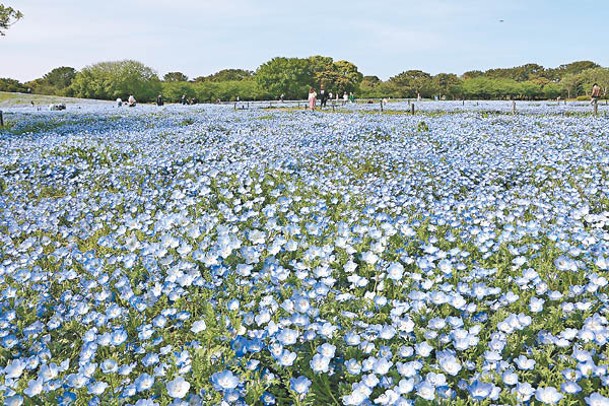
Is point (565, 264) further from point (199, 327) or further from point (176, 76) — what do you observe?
point (176, 76)

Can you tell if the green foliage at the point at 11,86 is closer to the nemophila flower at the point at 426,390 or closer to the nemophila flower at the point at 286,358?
the nemophila flower at the point at 286,358

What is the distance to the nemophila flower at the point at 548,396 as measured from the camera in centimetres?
208

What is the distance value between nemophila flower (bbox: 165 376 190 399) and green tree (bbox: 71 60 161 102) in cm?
6518

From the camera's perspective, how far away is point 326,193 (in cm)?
592

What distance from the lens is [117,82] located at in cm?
6206

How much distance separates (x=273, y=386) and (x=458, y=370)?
90cm

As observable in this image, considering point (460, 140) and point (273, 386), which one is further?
point (460, 140)

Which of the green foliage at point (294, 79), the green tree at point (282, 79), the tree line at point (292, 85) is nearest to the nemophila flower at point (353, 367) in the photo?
the green foliage at point (294, 79)

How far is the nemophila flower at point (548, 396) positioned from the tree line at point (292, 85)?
59.9m

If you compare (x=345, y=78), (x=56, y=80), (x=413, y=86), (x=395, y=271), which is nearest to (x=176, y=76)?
(x=56, y=80)

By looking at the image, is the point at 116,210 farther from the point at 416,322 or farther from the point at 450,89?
the point at 450,89

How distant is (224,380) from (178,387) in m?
0.23

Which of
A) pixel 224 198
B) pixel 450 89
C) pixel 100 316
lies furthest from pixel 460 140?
pixel 450 89

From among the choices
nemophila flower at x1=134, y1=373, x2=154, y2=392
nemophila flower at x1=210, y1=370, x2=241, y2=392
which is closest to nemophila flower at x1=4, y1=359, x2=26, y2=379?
nemophila flower at x1=134, y1=373, x2=154, y2=392
